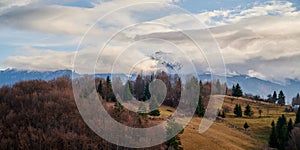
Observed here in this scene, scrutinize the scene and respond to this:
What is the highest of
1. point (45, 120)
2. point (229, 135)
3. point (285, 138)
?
point (45, 120)

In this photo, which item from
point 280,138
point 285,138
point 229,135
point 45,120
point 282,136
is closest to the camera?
point 45,120

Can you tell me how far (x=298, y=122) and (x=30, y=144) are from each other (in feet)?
228

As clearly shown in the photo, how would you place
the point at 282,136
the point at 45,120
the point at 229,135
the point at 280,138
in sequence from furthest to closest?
1. the point at 229,135
2. the point at 280,138
3. the point at 282,136
4. the point at 45,120

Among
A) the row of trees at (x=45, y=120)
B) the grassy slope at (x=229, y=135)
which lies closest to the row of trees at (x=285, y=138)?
the grassy slope at (x=229, y=135)

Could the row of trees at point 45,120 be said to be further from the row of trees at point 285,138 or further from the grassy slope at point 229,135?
the row of trees at point 285,138

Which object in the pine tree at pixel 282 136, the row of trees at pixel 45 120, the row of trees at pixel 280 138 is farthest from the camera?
the row of trees at pixel 280 138

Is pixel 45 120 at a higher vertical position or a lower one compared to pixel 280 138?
higher

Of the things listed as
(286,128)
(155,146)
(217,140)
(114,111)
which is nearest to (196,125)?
(217,140)

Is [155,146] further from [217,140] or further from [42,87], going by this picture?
[42,87]

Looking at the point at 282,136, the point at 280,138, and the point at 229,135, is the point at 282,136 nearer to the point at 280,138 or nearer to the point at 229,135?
the point at 280,138

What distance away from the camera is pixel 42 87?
284 feet

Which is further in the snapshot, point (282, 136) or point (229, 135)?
point (229, 135)

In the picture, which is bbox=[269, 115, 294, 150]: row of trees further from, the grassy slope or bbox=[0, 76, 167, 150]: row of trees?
bbox=[0, 76, 167, 150]: row of trees

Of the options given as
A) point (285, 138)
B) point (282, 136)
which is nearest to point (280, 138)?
point (282, 136)
